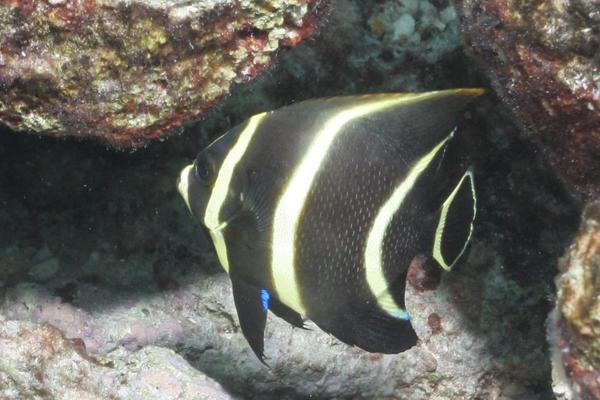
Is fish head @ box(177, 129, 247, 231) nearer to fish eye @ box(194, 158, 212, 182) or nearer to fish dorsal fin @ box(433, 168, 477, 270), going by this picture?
fish eye @ box(194, 158, 212, 182)

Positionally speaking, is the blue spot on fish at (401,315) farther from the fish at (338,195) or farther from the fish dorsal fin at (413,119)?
the fish dorsal fin at (413,119)

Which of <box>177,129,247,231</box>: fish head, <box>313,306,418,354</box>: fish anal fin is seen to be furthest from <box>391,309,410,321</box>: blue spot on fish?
<box>177,129,247,231</box>: fish head

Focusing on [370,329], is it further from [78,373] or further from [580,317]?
[78,373]

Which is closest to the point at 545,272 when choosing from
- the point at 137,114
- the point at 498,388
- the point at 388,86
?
the point at 498,388

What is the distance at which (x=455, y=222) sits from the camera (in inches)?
77.0

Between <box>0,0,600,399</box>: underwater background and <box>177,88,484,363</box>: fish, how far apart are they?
3.02 ft

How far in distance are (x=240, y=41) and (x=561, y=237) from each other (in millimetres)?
1809

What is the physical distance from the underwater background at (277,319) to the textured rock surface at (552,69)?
63 cm

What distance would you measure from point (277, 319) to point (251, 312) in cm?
113

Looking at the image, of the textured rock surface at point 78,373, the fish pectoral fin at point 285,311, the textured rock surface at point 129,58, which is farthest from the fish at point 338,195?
the textured rock surface at point 78,373

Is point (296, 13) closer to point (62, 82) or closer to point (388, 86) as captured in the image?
point (62, 82)

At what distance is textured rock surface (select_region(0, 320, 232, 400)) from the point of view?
2367 mm

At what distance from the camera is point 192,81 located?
2188 mm

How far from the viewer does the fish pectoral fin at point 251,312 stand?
2.14m
